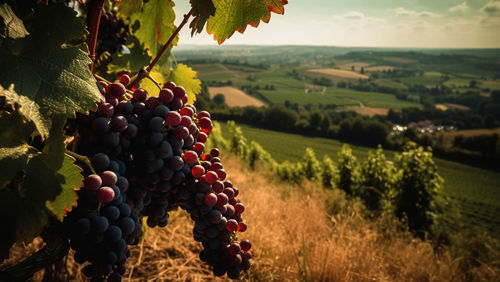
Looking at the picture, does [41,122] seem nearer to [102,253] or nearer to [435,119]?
[102,253]

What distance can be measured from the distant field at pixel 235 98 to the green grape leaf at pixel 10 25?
255 ft

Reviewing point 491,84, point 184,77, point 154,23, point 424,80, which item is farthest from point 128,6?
point 424,80

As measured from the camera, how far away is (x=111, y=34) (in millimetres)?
2836

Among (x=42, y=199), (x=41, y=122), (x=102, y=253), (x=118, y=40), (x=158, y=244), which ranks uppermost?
(x=118, y=40)

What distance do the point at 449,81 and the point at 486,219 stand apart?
10764 cm

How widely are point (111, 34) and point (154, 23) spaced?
49.7 inches

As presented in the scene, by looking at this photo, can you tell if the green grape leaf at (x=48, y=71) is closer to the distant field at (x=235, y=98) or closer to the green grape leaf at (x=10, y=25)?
the green grape leaf at (x=10, y=25)

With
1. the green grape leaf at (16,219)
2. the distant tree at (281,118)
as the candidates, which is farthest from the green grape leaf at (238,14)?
the distant tree at (281,118)

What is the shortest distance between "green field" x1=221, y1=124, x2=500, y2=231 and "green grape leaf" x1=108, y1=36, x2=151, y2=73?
116ft

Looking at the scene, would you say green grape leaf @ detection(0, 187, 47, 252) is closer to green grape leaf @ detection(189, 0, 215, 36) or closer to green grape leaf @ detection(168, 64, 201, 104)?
green grape leaf @ detection(189, 0, 215, 36)

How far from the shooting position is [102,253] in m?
1.01

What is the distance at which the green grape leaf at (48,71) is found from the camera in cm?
75

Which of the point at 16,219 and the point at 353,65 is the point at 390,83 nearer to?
the point at 353,65

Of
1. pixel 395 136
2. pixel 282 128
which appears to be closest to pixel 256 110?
pixel 282 128
